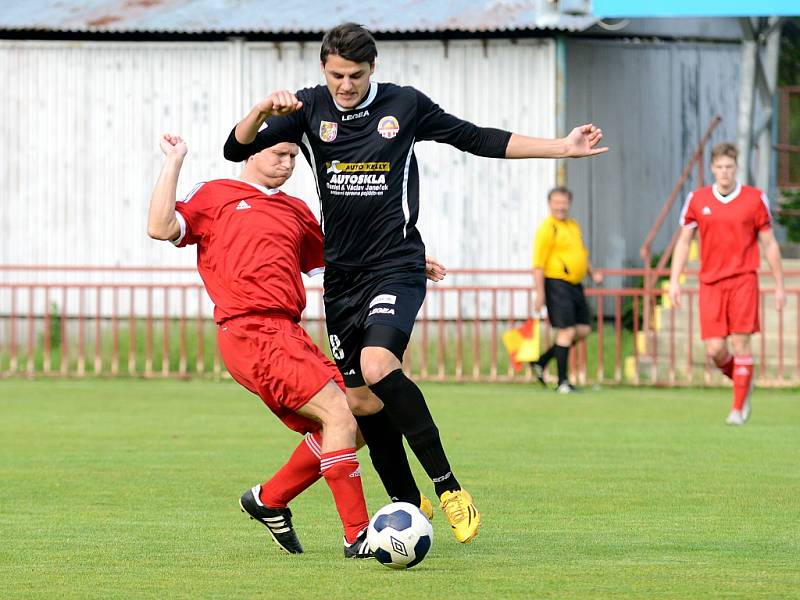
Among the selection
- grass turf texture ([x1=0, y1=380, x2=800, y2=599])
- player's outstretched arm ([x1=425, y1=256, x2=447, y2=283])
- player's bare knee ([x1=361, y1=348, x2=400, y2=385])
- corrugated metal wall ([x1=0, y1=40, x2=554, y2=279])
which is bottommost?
grass turf texture ([x1=0, y1=380, x2=800, y2=599])

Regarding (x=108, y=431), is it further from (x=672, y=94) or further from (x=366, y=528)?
(x=672, y=94)

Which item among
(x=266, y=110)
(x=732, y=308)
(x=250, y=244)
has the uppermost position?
(x=266, y=110)

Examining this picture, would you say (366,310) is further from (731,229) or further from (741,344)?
(741,344)

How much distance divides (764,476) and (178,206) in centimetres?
451

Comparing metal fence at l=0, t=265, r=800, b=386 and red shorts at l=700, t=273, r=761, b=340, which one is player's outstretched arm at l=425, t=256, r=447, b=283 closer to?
red shorts at l=700, t=273, r=761, b=340

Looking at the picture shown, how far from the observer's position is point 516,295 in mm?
22297

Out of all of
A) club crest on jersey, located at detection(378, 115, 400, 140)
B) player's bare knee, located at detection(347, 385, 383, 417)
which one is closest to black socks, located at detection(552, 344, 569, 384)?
player's bare knee, located at detection(347, 385, 383, 417)

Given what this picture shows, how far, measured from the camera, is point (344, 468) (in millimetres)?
7000

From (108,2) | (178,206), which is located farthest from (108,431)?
(108,2)

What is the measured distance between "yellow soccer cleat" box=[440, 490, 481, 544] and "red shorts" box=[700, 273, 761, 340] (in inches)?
291

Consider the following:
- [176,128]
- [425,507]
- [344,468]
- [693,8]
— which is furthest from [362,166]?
[176,128]

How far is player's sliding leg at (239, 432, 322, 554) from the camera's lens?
7328 mm

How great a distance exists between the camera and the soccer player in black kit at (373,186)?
279 inches

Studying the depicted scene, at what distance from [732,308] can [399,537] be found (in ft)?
25.9
